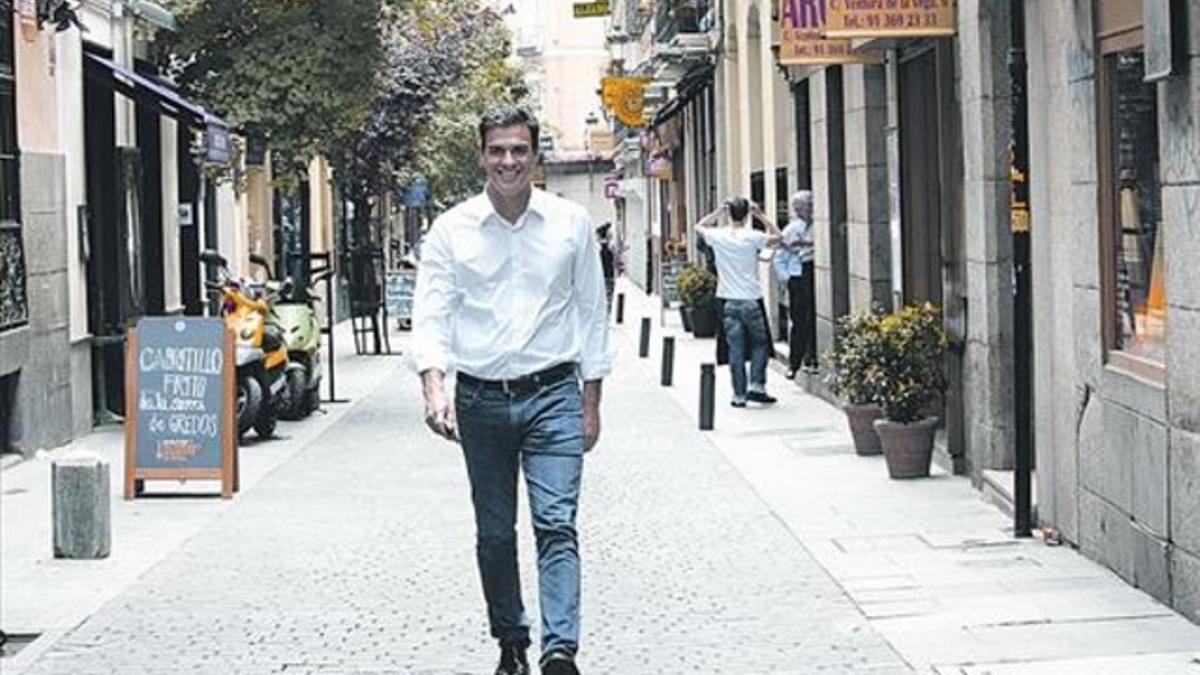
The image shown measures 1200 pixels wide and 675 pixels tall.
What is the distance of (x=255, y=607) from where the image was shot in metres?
9.30

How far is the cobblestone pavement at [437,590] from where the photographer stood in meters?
8.10

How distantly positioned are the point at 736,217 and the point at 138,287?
5.82m

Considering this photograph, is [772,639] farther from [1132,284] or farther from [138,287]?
[138,287]

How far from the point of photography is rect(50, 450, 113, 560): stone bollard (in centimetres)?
1039

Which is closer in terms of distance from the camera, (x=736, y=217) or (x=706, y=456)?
(x=706, y=456)

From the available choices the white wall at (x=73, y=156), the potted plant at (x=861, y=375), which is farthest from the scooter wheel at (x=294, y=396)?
the potted plant at (x=861, y=375)

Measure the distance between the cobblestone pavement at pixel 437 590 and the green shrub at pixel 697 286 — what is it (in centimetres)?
1482

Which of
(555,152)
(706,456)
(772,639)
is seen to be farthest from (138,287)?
(555,152)

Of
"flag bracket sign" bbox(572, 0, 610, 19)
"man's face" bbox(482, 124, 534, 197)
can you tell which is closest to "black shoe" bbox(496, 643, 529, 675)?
"man's face" bbox(482, 124, 534, 197)

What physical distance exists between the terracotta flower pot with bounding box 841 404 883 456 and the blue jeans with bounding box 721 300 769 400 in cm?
377

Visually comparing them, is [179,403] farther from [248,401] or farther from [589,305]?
[589,305]

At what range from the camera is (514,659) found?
7414 mm

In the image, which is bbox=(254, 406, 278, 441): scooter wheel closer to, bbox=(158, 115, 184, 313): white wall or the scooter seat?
the scooter seat

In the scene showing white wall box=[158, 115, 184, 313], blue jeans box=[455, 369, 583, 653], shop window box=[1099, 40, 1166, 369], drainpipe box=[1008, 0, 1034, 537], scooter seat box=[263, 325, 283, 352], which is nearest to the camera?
blue jeans box=[455, 369, 583, 653]
